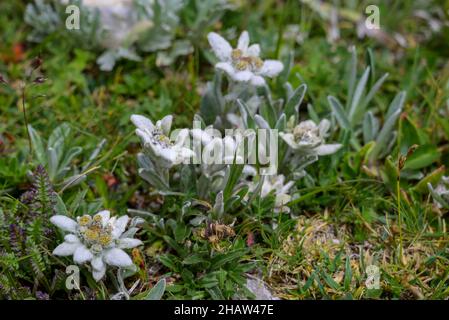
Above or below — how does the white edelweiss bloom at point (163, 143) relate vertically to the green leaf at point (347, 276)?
above

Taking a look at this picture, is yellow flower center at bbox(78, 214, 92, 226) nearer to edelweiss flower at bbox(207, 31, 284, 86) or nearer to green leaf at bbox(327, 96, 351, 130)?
edelweiss flower at bbox(207, 31, 284, 86)

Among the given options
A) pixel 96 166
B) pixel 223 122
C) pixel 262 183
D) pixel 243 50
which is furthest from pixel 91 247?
pixel 243 50

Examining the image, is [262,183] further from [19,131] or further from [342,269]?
[19,131]

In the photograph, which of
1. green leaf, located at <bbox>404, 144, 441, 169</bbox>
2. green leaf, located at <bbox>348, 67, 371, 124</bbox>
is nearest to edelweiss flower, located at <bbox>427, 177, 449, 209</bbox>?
green leaf, located at <bbox>404, 144, 441, 169</bbox>

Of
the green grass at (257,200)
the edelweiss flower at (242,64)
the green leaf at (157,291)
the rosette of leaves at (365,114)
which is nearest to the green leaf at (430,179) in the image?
the green grass at (257,200)

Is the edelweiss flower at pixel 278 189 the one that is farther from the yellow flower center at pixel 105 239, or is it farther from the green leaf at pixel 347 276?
the yellow flower center at pixel 105 239
